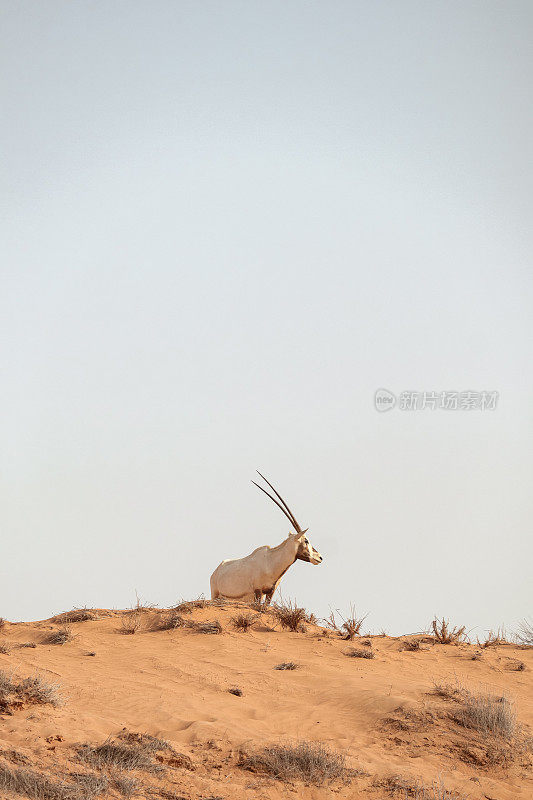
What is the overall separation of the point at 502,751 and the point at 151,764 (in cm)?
298

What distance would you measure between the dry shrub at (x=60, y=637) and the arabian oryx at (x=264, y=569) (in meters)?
5.46

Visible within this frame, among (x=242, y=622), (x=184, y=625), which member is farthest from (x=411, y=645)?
(x=184, y=625)

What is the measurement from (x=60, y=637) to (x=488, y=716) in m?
5.85

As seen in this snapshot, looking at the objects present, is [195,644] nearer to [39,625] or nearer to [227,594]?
[39,625]

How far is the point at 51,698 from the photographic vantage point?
20.8 ft

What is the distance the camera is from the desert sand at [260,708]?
5.18m

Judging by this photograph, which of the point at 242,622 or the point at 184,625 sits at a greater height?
the point at 242,622

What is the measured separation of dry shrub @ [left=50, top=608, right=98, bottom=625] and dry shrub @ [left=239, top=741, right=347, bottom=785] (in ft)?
19.2

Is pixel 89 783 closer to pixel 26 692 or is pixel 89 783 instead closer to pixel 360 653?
pixel 26 692

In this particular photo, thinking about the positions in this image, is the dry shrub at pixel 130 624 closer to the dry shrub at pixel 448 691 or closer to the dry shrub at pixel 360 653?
the dry shrub at pixel 360 653

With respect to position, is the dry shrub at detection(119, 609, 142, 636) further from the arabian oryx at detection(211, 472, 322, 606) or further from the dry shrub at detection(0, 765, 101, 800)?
the dry shrub at detection(0, 765, 101, 800)

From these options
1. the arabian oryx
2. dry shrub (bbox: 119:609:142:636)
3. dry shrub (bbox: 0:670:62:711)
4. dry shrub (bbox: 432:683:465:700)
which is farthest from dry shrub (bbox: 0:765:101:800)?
the arabian oryx

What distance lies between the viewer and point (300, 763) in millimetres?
5344

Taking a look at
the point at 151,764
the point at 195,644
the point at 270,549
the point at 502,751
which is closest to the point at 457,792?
the point at 502,751
